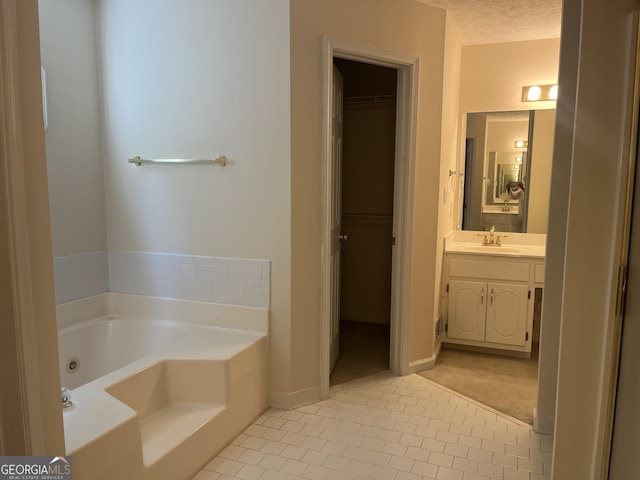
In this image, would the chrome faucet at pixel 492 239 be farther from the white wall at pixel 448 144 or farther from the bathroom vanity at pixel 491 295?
A: the white wall at pixel 448 144

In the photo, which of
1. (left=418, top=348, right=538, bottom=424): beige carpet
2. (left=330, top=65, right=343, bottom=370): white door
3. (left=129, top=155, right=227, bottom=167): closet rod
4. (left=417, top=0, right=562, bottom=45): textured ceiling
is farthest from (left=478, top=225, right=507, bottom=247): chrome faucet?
(left=129, top=155, right=227, bottom=167): closet rod

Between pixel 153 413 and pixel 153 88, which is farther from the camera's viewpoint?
pixel 153 88

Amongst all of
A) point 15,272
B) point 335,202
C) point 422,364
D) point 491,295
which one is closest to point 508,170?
point 491,295

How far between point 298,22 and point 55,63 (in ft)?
4.82

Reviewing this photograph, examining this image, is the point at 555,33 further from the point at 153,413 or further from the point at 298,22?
the point at 153,413

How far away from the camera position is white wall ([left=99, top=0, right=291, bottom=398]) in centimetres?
256

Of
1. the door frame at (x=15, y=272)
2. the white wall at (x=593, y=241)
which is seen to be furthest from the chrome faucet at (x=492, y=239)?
the door frame at (x=15, y=272)

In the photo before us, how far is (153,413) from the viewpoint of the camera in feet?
7.53

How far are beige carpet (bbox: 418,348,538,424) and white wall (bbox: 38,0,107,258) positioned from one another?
2512 millimetres

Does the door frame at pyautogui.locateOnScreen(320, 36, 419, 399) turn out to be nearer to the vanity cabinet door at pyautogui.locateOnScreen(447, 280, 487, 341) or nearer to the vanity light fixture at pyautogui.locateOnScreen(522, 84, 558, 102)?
the vanity cabinet door at pyautogui.locateOnScreen(447, 280, 487, 341)

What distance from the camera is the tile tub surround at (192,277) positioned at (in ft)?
8.92

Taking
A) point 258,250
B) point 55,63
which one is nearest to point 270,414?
point 258,250

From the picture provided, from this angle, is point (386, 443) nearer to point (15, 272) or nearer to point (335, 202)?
point (335, 202)

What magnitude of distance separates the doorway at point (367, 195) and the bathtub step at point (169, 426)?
6.25ft
